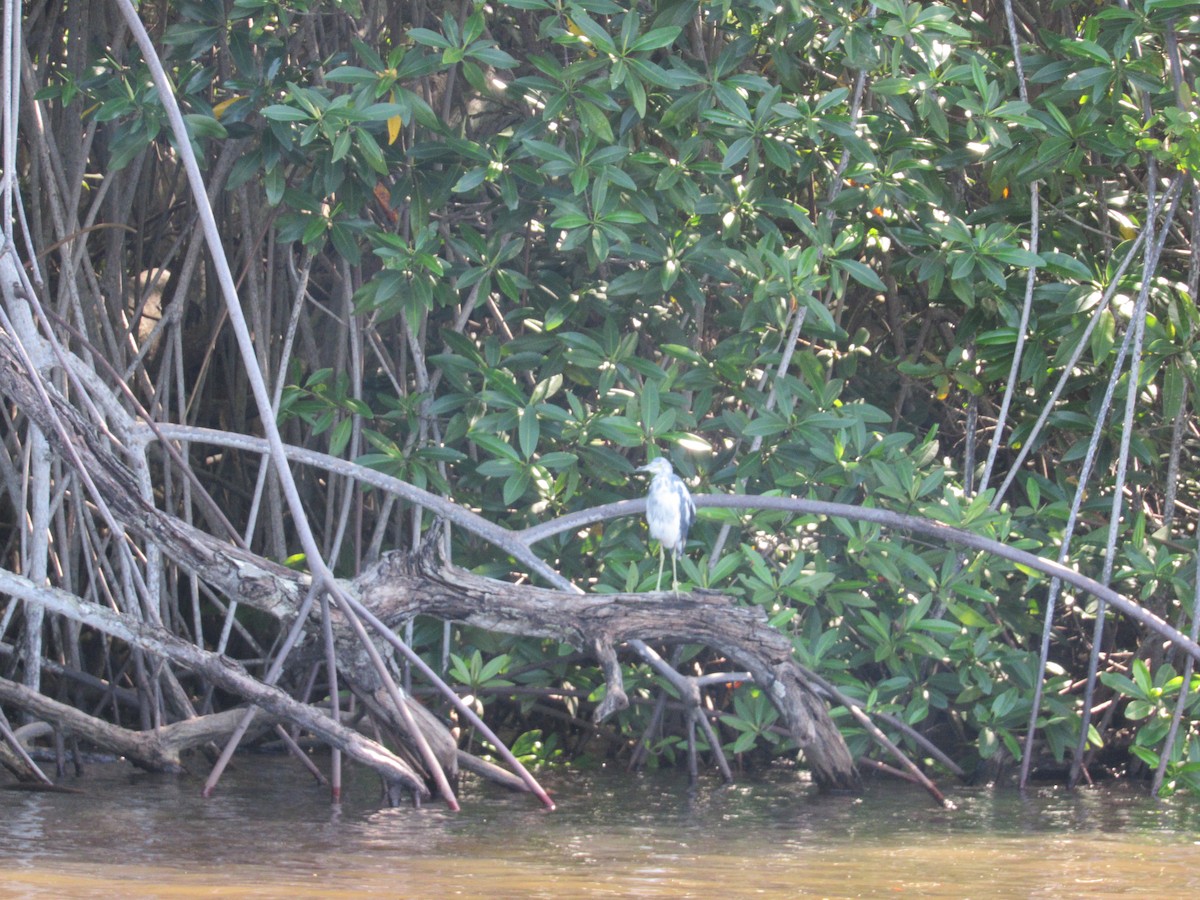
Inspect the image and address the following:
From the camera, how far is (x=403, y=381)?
4750 mm

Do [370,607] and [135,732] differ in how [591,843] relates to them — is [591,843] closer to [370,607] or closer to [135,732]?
[370,607]

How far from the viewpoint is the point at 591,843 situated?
3.40 metres

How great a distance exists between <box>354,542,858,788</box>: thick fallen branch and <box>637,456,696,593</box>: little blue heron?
0.78ft

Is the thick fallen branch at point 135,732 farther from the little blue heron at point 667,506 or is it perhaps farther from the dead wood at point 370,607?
the little blue heron at point 667,506

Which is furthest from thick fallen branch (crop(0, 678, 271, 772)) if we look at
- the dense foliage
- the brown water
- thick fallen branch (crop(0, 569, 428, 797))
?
the dense foliage

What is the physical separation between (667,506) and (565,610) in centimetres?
49

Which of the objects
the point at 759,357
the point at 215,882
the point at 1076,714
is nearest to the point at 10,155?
the point at 215,882

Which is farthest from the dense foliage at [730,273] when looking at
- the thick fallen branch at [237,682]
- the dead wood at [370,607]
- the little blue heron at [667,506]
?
the thick fallen branch at [237,682]

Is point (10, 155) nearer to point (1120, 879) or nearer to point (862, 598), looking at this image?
point (862, 598)

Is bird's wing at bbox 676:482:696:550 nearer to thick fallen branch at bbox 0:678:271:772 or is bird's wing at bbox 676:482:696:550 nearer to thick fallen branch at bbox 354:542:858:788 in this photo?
thick fallen branch at bbox 354:542:858:788

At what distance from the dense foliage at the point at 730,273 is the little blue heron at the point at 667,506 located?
18cm

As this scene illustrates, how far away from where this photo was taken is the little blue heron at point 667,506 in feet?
13.0

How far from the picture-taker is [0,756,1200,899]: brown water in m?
2.85

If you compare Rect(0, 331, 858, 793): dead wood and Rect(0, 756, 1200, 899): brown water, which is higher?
Rect(0, 331, 858, 793): dead wood
